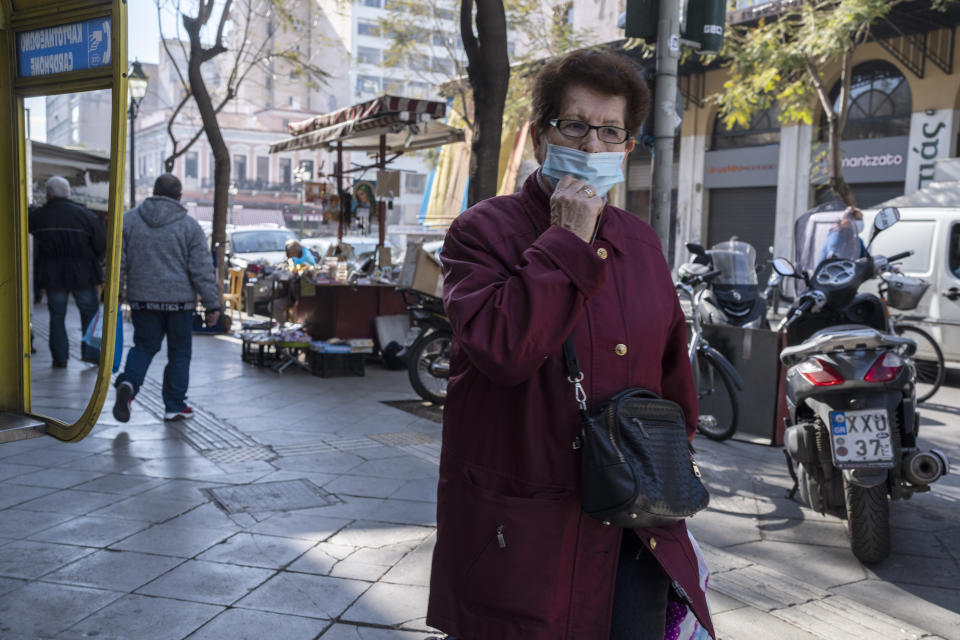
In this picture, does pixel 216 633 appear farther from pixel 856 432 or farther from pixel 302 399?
pixel 302 399

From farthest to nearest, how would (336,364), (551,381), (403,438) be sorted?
(336,364) < (403,438) < (551,381)

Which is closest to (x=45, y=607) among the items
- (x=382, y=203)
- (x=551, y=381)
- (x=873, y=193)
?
(x=551, y=381)

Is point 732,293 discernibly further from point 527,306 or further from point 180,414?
point 527,306

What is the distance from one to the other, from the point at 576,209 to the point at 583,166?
0.19m

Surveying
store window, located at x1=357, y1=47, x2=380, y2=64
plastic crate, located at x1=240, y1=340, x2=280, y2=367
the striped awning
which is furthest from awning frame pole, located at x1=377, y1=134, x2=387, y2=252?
store window, located at x1=357, y1=47, x2=380, y2=64

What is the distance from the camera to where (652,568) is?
1947mm

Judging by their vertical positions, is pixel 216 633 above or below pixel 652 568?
below

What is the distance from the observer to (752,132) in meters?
23.4

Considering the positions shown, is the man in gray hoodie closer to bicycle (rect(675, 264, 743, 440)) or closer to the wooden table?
the wooden table

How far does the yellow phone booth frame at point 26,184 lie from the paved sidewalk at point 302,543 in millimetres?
796

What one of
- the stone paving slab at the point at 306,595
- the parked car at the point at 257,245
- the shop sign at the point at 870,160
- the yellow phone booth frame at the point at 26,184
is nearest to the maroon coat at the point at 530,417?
the yellow phone booth frame at the point at 26,184

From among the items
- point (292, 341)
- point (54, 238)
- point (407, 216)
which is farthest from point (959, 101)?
point (407, 216)

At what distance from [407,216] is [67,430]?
5895 centimetres

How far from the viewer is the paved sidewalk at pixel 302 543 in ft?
11.2
